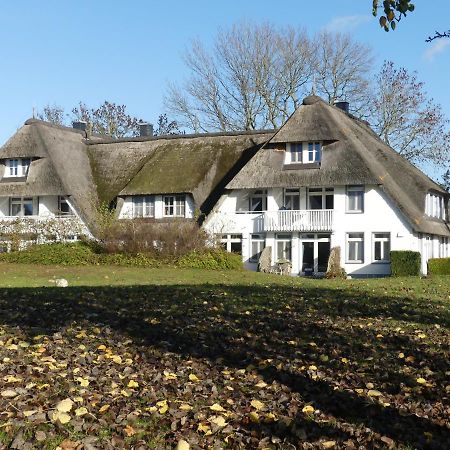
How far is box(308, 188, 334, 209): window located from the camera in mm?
38812

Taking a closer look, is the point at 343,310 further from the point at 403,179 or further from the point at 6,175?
the point at 6,175

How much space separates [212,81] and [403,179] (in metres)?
22.3

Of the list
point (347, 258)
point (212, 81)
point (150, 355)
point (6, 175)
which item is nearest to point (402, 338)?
point (150, 355)

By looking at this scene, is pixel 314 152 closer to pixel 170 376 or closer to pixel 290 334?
pixel 290 334

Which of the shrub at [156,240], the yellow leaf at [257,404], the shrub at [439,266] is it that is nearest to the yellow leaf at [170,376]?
the yellow leaf at [257,404]

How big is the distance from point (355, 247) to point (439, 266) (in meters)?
4.41

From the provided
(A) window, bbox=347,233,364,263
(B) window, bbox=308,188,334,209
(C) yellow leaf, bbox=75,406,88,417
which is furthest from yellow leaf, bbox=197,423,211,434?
(B) window, bbox=308,188,334,209

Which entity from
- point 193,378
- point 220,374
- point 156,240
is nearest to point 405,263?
point 156,240

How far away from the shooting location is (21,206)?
151 feet

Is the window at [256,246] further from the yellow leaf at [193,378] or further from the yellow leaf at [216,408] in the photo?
the yellow leaf at [216,408]

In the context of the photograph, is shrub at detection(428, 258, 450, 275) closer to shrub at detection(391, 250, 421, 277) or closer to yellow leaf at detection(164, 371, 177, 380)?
shrub at detection(391, 250, 421, 277)

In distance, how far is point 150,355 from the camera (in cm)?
909

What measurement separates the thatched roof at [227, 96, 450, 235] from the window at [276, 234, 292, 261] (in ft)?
9.35

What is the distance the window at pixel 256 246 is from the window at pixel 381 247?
236 inches
